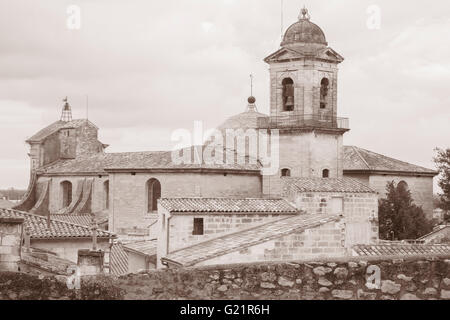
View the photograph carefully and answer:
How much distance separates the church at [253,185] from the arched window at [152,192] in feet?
0.19

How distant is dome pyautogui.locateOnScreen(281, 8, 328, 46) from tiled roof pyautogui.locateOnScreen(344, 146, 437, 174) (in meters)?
7.05

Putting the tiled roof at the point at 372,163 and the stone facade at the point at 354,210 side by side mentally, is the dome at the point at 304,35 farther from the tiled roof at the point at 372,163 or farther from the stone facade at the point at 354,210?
the stone facade at the point at 354,210

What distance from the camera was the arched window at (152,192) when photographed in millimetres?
40375

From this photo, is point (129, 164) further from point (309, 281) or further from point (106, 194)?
point (309, 281)

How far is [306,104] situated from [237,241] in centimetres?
1844

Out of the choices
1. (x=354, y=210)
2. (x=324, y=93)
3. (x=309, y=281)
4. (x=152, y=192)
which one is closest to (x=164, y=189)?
(x=152, y=192)

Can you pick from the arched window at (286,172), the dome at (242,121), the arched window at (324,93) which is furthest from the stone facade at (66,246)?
the dome at (242,121)

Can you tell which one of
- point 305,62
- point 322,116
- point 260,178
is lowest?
point 260,178

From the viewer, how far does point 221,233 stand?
77.6 feet

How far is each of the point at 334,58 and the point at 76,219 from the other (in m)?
15.9

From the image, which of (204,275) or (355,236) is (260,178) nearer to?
(355,236)

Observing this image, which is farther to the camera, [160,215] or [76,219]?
[76,219]

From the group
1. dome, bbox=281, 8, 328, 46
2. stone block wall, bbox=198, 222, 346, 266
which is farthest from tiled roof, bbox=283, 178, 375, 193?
dome, bbox=281, 8, 328, 46
